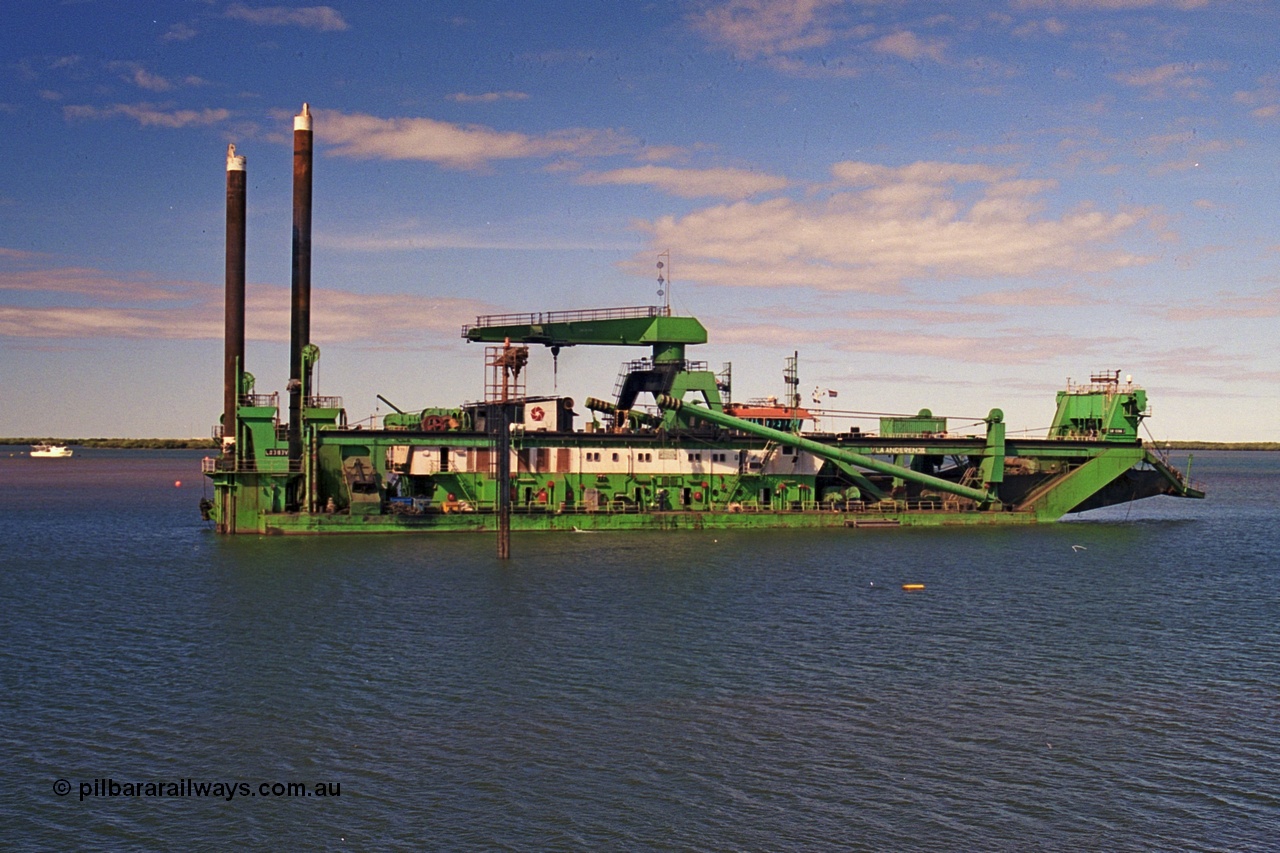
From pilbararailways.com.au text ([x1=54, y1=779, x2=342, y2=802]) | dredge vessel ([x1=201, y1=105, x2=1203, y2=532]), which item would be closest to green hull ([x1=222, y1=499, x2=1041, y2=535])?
dredge vessel ([x1=201, y1=105, x2=1203, y2=532])

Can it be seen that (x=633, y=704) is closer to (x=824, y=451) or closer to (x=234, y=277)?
(x=824, y=451)

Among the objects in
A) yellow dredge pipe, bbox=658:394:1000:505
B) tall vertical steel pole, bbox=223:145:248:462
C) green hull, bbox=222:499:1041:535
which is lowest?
green hull, bbox=222:499:1041:535

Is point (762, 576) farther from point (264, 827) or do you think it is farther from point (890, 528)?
point (264, 827)

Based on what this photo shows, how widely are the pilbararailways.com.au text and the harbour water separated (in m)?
0.10

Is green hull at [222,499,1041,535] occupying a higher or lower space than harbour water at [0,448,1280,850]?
higher

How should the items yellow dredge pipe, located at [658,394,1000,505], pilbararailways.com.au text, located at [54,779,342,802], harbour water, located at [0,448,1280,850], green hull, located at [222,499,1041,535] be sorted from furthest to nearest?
yellow dredge pipe, located at [658,394,1000,505], green hull, located at [222,499,1041,535], pilbararailways.com.au text, located at [54,779,342,802], harbour water, located at [0,448,1280,850]

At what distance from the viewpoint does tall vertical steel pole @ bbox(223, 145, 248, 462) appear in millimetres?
66375

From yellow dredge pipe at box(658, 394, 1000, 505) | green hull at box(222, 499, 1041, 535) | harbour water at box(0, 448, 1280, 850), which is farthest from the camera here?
yellow dredge pipe at box(658, 394, 1000, 505)

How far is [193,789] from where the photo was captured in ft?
75.6

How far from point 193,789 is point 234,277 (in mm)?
51340

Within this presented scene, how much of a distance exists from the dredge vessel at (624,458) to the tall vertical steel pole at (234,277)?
4.8 inches

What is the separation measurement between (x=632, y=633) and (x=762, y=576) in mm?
13829

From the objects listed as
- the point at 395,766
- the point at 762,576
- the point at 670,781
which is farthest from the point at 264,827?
the point at 762,576

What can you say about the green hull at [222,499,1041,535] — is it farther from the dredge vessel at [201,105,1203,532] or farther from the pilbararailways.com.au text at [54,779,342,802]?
the pilbararailways.com.au text at [54,779,342,802]
